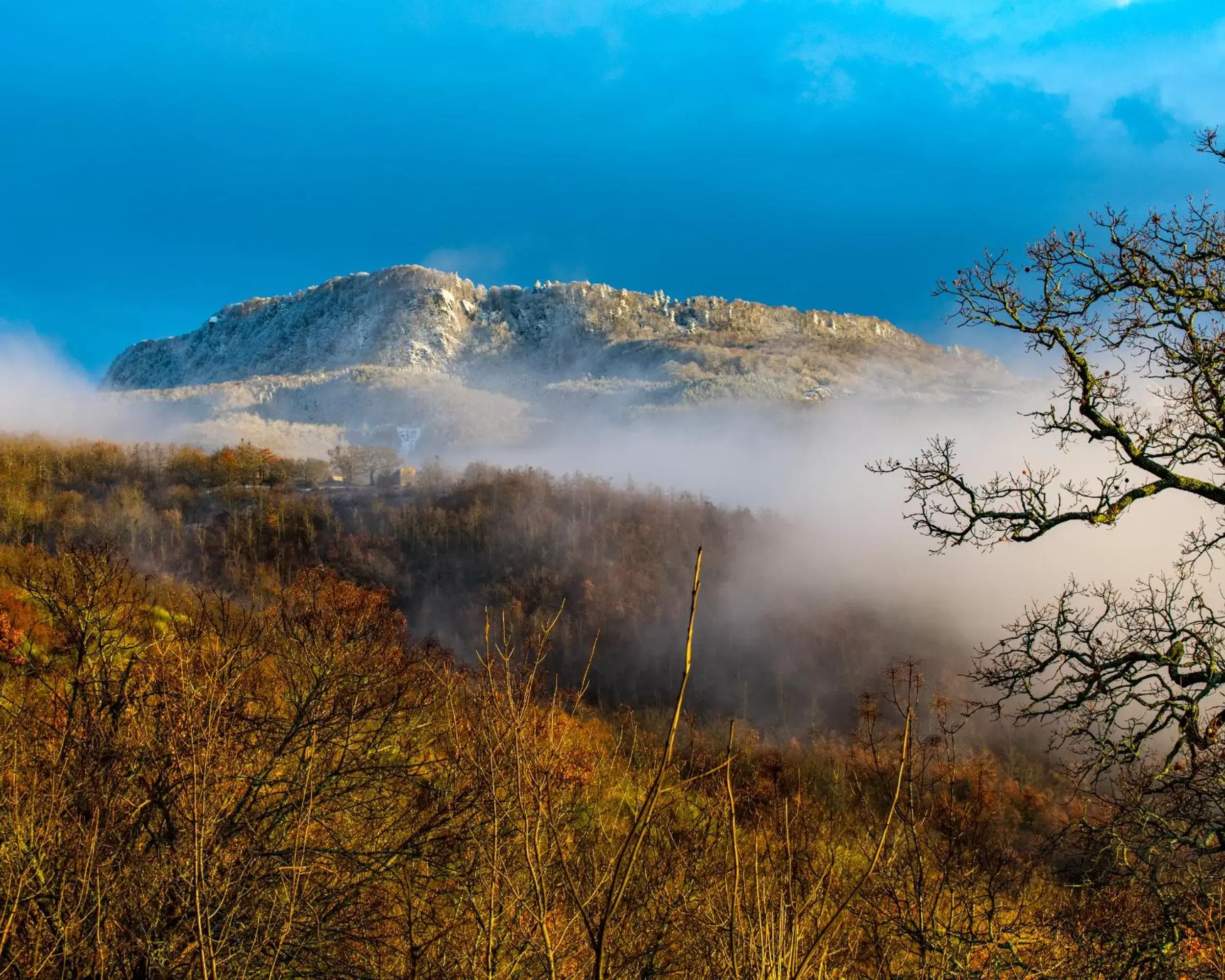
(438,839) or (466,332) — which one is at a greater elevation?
(466,332)

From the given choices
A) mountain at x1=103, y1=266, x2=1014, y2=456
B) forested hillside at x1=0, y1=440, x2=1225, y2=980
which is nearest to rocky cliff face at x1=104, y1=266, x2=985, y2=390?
mountain at x1=103, y1=266, x2=1014, y2=456

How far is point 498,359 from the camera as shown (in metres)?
158

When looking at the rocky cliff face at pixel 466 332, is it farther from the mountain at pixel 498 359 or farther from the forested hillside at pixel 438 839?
the forested hillside at pixel 438 839

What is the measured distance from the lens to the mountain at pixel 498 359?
A: 134250 millimetres

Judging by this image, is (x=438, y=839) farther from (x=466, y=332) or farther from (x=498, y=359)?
(x=466, y=332)

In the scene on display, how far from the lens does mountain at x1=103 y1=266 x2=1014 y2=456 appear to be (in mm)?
134250

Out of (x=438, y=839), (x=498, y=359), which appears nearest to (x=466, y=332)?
(x=498, y=359)

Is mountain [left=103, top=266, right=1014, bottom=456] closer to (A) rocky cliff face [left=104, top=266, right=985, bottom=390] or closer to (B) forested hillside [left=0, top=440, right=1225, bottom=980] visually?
(A) rocky cliff face [left=104, top=266, right=985, bottom=390]

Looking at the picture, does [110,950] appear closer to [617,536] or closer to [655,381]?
[617,536]

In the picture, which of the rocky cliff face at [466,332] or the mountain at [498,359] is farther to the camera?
the rocky cliff face at [466,332]

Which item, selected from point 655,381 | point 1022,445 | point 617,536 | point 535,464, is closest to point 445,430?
point 535,464

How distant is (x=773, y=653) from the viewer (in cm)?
7594

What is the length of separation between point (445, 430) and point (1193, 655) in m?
129

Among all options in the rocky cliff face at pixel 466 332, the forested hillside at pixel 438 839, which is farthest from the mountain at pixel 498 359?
the forested hillside at pixel 438 839
